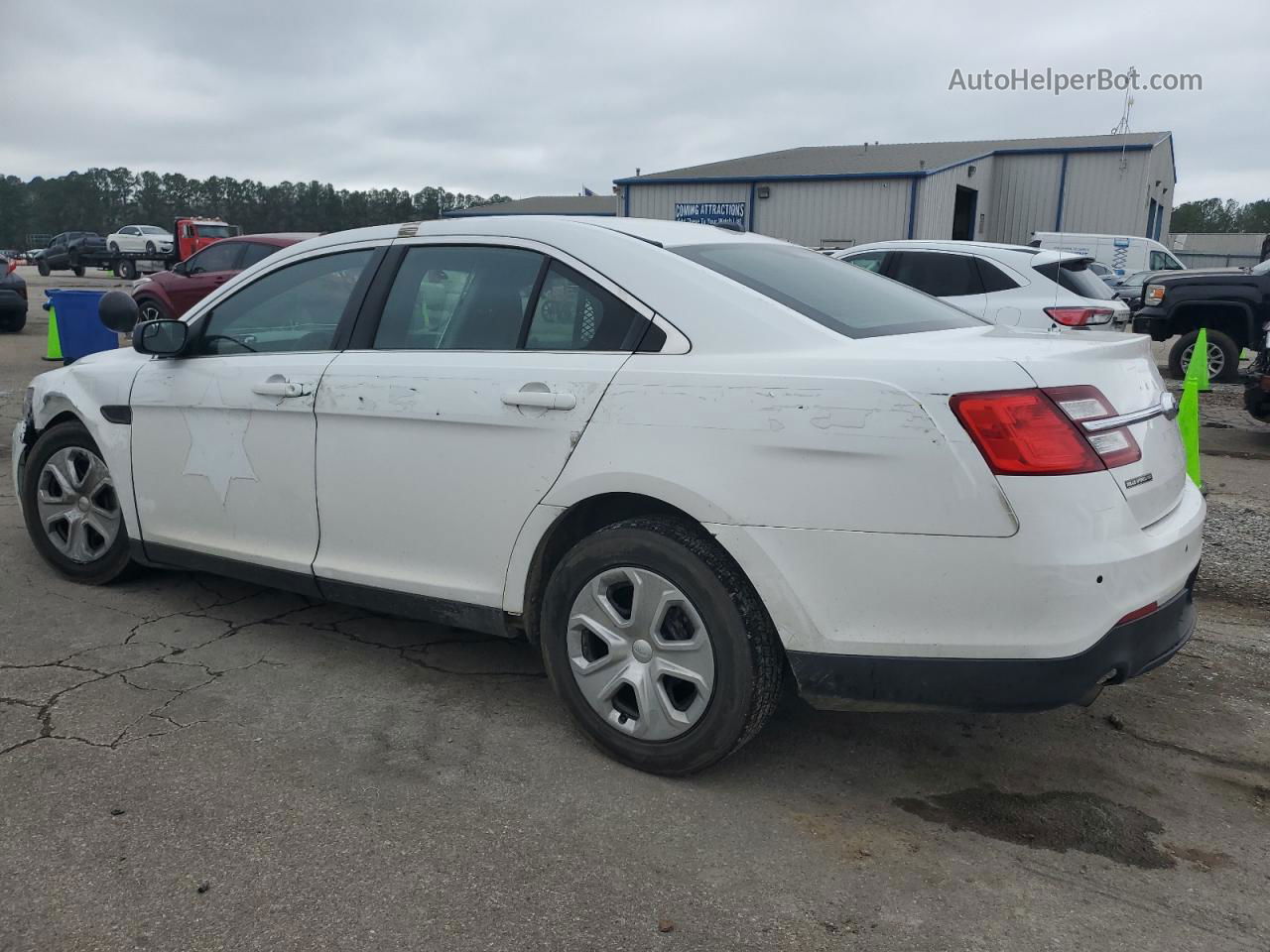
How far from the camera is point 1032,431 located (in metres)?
2.54

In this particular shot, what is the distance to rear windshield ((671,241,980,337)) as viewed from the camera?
3.12 metres

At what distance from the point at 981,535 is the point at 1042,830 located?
0.91 m

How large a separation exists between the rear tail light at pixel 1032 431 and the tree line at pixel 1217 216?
109 meters

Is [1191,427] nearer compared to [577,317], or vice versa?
[577,317]

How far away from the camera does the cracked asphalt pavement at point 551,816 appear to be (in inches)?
95.3

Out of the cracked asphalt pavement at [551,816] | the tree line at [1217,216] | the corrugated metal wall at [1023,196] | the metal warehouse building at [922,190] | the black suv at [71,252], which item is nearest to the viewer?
the cracked asphalt pavement at [551,816]

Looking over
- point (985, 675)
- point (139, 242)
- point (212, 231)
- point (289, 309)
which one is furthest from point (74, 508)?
point (139, 242)

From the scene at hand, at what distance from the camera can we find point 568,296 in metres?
3.31

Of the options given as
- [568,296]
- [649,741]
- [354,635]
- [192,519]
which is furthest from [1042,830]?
[192,519]

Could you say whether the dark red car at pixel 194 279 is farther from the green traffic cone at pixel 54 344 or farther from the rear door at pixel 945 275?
the rear door at pixel 945 275

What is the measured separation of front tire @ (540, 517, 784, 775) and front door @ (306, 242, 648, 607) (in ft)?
0.99

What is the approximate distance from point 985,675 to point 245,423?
9.17ft

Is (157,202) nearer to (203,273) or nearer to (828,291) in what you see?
(203,273)

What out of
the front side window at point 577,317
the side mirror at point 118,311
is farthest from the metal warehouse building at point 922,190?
the front side window at point 577,317
